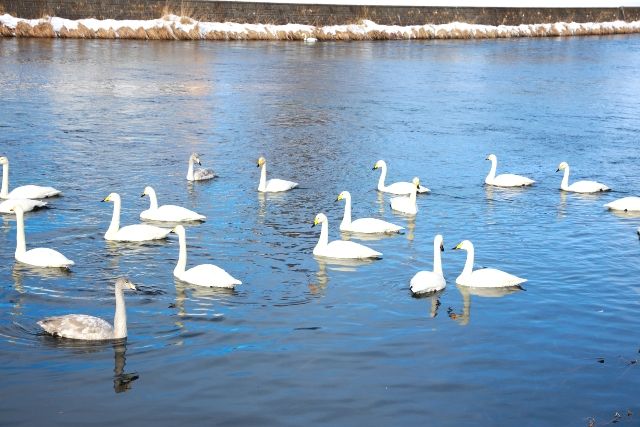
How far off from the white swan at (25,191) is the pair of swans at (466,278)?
7463mm

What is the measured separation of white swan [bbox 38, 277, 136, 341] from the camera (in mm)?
11680

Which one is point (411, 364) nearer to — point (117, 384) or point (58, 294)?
point (117, 384)

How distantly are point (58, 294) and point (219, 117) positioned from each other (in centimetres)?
1593

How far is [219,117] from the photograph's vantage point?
2884 centimetres

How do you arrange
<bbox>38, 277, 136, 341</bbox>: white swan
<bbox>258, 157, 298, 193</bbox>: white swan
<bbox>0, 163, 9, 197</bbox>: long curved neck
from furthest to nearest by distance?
1. <bbox>258, 157, 298, 193</bbox>: white swan
2. <bbox>0, 163, 9, 197</bbox>: long curved neck
3. <bbox>38, 277, 136, 341</bbox>: white swan

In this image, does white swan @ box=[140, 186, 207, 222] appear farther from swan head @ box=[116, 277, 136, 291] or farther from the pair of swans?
swan head @ box=[116, 277, 136, 291]

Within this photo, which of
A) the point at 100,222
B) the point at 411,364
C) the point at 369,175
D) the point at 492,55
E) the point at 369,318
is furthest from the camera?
the point at 492,55

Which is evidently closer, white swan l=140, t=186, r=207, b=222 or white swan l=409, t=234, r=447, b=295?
white swan l=409, t=234, r=447, b=295

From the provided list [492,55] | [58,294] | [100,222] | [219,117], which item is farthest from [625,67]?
[58,294]

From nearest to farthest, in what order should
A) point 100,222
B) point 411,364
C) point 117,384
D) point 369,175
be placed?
point 117,384 → point 411,364 → point 100,222 → point 369,175

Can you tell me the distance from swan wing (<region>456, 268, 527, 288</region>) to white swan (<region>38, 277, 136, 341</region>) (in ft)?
16.0

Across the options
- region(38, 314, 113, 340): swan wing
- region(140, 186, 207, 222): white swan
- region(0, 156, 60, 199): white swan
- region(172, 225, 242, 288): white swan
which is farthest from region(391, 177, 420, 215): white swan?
region(38, 314, 113, 340): swan wing

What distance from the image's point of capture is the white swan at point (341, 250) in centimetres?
1532

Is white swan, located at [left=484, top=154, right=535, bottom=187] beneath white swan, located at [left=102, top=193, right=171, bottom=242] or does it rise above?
above
